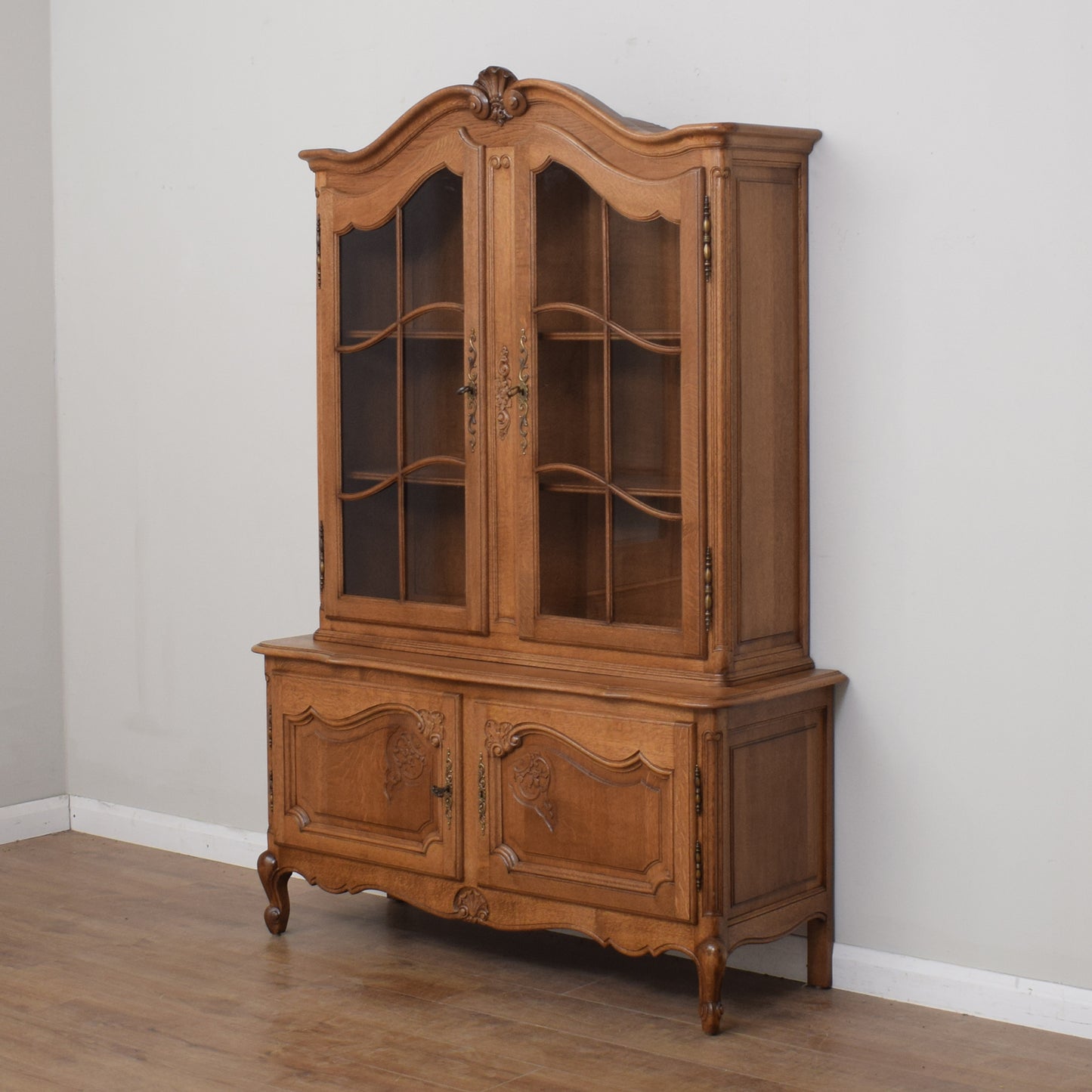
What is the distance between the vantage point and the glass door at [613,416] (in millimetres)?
3113

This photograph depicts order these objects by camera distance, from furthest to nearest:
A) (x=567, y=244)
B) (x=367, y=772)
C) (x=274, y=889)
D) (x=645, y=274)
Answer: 1. (x=274, y=889)
2. (x=367, y=772)
3. (x=567, y=244)
4. (x=645, y=274)

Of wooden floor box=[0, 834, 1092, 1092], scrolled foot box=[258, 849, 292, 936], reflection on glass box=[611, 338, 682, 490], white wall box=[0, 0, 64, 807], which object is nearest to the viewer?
wooden floor box=[0, 834, 1092, 1092]

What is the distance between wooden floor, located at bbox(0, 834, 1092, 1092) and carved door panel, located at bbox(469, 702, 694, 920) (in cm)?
26

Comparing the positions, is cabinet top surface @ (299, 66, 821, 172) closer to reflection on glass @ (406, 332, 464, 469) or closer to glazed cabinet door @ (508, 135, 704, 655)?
glazed cabinet door @ (508, 135, 704, 655)

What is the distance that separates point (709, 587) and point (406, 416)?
86cm

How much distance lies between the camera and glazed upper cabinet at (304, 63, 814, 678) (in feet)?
10.2

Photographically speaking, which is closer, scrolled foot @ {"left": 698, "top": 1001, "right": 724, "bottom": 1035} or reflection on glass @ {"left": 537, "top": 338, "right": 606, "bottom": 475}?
scrolled foot @ {"left": 698, "top": 1001, "right": 724, "bottom": 1035}

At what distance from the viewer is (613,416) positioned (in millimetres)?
3205

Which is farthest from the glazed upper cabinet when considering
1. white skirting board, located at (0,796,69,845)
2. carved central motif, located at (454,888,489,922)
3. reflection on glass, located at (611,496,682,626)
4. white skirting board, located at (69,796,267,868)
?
white skirting board, located at (0,796,69,845)

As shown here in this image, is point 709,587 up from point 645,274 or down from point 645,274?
down

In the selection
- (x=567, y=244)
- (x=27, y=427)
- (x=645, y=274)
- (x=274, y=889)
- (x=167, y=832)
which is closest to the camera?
(x=645, y=274)

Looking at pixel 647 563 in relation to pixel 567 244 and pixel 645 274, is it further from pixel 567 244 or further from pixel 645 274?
pixel 567 244

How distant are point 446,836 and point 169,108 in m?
2.27

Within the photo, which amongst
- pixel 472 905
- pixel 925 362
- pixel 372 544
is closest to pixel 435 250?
pixel 372 544
